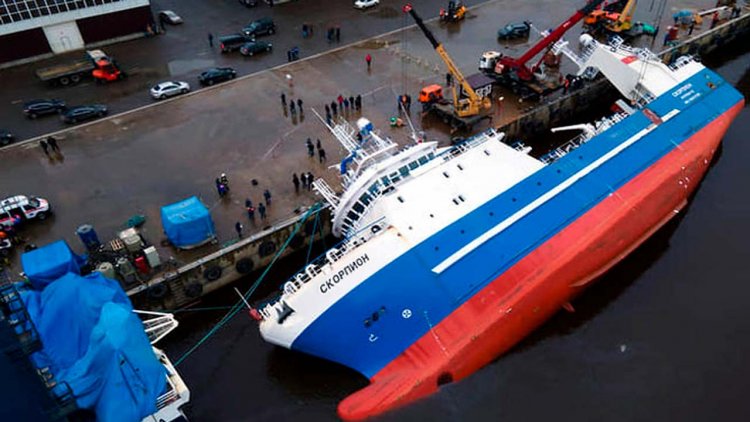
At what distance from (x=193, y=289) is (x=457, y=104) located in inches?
761

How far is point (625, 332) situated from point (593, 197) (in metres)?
6.34

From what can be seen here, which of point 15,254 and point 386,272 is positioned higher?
point 386,272

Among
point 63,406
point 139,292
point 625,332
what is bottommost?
point 625,332

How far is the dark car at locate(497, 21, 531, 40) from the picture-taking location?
45156 mm

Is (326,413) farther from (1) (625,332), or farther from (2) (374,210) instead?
(1) (625,332)

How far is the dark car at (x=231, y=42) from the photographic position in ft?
143

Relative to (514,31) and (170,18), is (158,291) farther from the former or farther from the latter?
(514,31)

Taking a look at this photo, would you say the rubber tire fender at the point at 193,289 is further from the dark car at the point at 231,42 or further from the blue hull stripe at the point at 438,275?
the dark car at the point at 231,42

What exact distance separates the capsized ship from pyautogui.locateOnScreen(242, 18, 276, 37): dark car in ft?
84.2

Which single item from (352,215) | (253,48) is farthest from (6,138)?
(352,215)

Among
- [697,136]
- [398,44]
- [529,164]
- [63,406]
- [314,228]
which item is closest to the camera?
[63,406]

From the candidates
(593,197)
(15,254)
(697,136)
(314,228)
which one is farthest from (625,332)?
(15,254)

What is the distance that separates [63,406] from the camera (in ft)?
51.4

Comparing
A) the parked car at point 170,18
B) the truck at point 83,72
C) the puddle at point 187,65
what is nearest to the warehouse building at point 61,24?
the parked car at point 170,18
